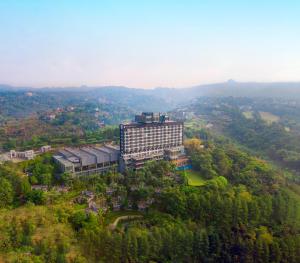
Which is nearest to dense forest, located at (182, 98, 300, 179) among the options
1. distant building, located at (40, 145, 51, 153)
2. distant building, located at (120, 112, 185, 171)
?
distant building, located at (120, 112, 185, 171)

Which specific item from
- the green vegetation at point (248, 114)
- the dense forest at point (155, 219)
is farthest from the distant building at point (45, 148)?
the green vegetation at point (248, 114)

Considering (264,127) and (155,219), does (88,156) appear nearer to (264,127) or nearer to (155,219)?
(155,219)

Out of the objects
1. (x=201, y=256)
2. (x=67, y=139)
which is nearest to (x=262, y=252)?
(x=201, y=256)

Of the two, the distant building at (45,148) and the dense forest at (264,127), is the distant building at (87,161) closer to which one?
the distant building at (45,148)

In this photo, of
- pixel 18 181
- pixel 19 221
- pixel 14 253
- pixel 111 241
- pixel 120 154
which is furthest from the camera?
pixel 120 154

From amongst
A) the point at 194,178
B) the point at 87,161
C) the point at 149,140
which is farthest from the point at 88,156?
the point at 194,178

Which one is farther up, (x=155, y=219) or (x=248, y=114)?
(x=248, y=114)

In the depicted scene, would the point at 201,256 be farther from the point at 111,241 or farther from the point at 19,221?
the point at 19,221
